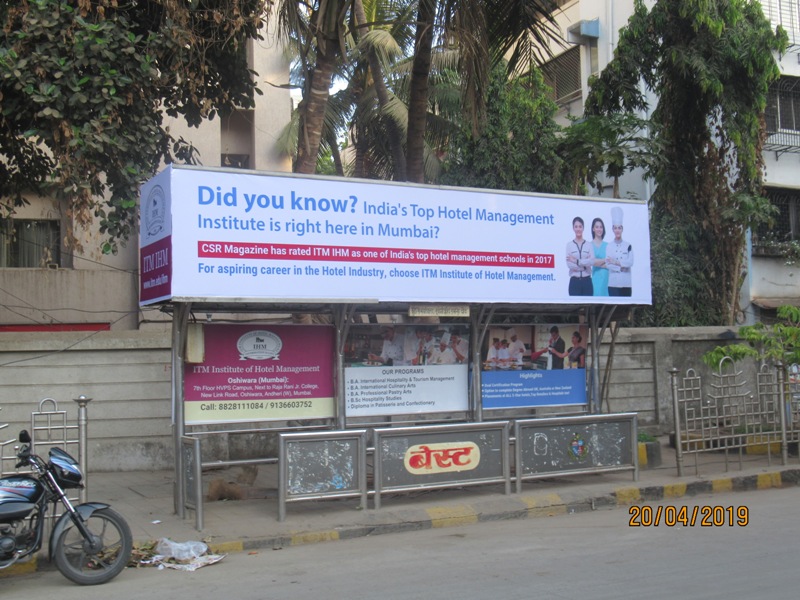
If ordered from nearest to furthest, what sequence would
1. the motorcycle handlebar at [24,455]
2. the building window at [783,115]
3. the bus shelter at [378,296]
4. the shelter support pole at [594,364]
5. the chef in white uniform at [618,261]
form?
the motorcycle handlebar at [24,455] → the bus shelter at [378,296] → the chef in white uniform at [618,261] → the shelter support pole at [594,364] → the building window at [783,115]

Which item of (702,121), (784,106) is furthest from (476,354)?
(784,106)

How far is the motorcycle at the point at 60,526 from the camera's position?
258 inches

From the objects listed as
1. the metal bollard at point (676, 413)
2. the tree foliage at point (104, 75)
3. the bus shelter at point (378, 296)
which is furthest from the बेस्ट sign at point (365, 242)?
the tree foliage at point (104, 75)

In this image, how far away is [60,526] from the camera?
6.65 metres

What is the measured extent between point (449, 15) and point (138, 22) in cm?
431

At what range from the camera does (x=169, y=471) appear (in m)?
12.1

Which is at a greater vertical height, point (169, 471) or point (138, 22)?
point (138, 22)

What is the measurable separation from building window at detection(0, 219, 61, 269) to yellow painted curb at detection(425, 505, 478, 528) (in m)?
11.3

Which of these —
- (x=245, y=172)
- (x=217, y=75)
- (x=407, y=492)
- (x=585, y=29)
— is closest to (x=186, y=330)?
(x=245, y=172)

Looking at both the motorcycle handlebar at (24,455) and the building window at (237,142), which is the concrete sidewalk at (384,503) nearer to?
the motorcycle handlebar at (24,455)

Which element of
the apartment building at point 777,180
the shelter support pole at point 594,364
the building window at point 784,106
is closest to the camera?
the shelter support pole at point 594,364

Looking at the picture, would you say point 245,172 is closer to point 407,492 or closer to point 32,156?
point 407,492

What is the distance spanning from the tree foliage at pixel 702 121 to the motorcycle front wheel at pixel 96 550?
13.1m
